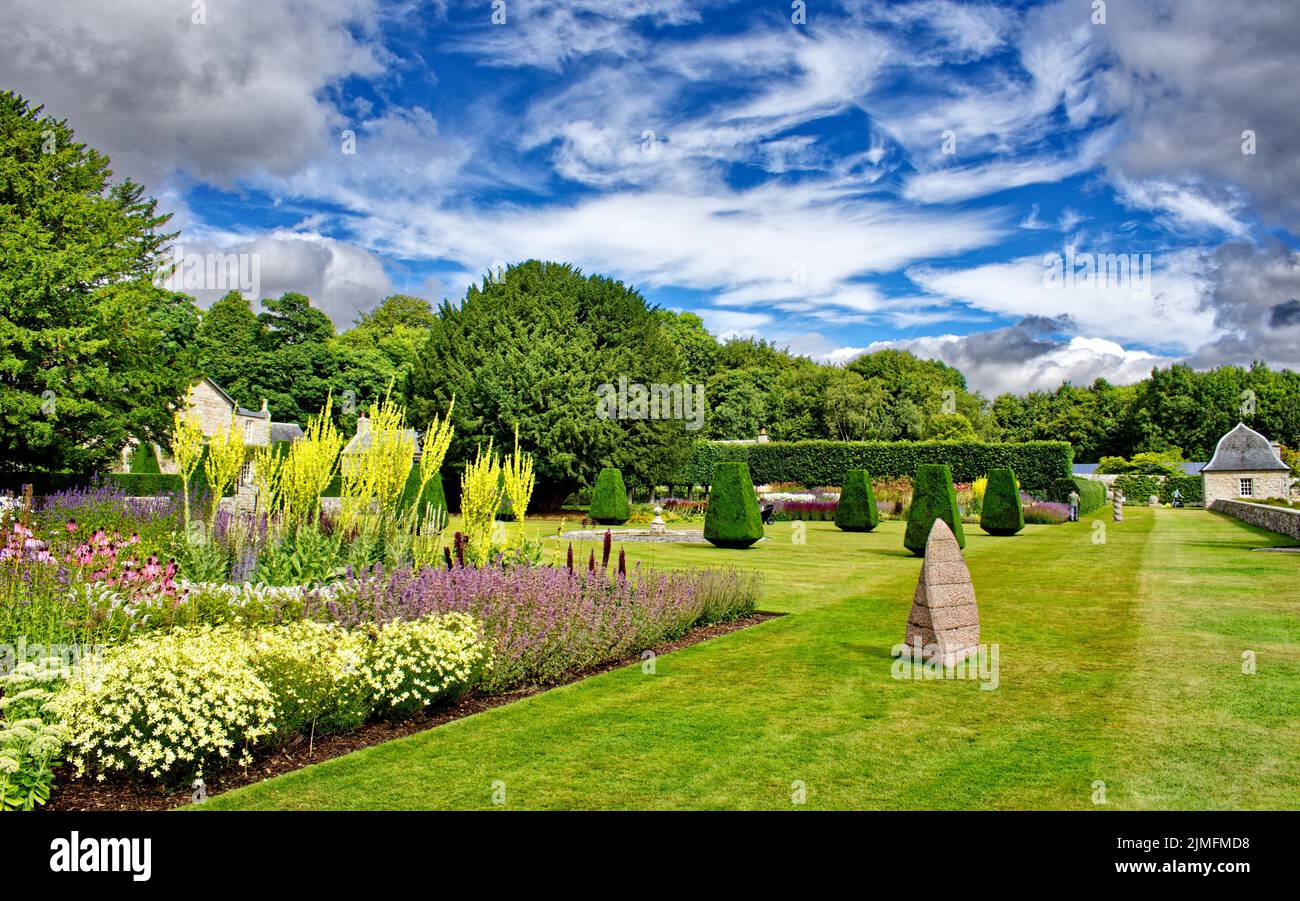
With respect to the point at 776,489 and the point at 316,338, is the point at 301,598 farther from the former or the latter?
the point at 316,338

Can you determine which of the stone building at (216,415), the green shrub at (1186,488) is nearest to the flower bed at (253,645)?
the stone building at (216,415)

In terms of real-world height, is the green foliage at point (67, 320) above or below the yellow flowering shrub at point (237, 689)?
above

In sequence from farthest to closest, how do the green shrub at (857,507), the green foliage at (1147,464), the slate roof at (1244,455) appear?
the green foliage at (1147,464) → the slate roof at (1244,455) → the green shrub at (857,507)

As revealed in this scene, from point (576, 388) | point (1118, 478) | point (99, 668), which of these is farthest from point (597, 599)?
point (1118, 478)

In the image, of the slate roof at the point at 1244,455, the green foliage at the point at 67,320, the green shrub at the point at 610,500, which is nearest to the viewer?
the green foliage at the point at 67,320

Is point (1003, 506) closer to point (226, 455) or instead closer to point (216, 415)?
point (226, 455)

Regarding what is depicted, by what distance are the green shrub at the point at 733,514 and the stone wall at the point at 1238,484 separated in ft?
131

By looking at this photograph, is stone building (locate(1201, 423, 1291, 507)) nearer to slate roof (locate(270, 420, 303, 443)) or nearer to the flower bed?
the flower bed

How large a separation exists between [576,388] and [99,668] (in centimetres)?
2675

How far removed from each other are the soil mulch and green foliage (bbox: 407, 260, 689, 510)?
80.0 feet

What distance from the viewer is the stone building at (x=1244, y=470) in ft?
159

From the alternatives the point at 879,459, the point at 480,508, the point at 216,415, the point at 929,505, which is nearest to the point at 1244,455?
the point at 879,459

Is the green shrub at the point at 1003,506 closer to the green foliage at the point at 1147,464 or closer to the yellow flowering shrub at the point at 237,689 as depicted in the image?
the yellow flowering shrub at the point at 237,689
